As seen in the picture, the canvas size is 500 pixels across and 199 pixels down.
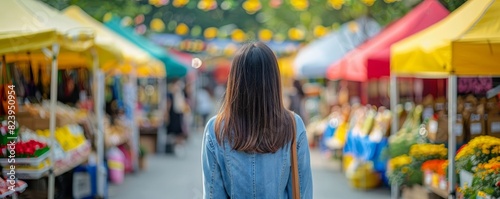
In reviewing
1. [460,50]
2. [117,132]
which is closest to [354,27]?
[117,132]

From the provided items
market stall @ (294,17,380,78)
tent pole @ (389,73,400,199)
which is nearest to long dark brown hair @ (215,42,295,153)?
tent pole @ (389,73,400,199)

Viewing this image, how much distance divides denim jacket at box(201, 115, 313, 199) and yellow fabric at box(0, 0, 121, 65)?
133 inches

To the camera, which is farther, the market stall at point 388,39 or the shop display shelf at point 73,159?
the market stall at point 388,39

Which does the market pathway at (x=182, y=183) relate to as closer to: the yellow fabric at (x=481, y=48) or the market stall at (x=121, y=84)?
the market stall at (x=121, y=84)

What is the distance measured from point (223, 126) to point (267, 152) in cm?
26

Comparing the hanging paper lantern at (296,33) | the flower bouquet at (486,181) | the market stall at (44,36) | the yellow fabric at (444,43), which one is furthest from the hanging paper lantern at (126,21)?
the flower bouquet at (486,181)

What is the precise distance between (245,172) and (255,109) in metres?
0.32

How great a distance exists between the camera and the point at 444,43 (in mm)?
6527

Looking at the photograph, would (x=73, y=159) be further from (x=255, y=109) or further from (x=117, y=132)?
(x=255, y=109)

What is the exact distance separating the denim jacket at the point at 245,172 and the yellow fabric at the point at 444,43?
3.29m

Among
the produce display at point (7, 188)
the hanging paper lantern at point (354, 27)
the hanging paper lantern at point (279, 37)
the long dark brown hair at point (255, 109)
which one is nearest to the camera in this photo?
the long dark brown hair at point (255, 109)

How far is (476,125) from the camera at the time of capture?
25.6 feet

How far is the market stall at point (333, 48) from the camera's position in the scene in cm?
1579

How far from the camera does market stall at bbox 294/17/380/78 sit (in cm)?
1579
